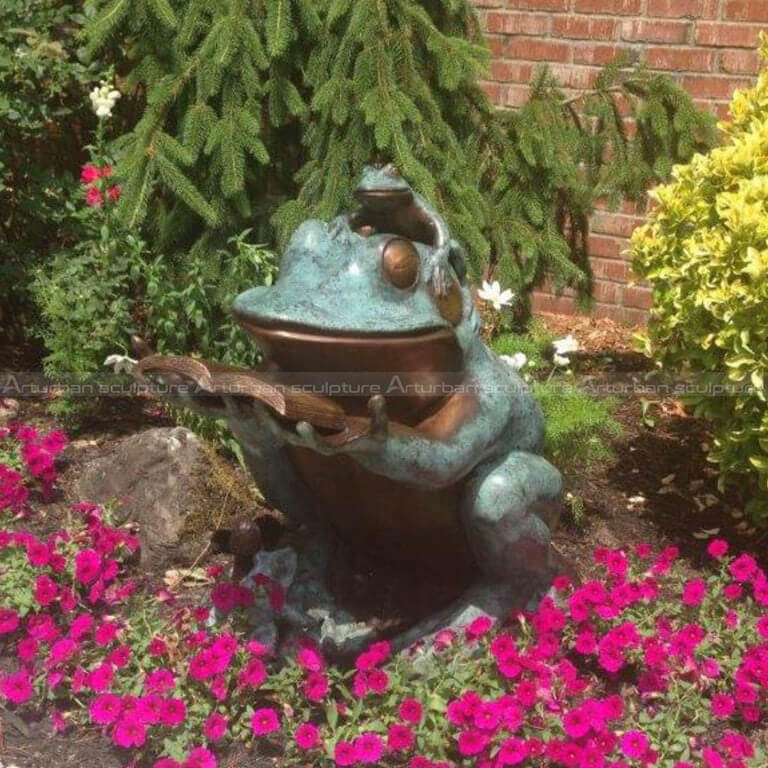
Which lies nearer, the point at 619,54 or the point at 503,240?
the point at 503,240

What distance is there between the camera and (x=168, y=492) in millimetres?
3492

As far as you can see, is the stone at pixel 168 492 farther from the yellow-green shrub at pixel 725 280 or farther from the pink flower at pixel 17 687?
the yellow-green shrub at pixel 725 280

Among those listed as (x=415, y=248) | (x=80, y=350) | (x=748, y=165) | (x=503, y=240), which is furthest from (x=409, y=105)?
(x=415, y=248)

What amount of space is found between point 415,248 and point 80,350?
2.40 meters

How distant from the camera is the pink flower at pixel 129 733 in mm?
2307

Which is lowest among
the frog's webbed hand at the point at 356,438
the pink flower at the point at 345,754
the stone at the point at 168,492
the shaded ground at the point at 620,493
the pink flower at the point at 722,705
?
the shaded ground at the point at 620,493

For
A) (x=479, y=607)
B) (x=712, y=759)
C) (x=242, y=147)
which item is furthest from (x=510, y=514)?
(x=242, y=147)

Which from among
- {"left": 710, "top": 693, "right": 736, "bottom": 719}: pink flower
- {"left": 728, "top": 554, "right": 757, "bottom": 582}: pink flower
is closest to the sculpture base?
{"left": 710, "top": 693, "right": 736, "bottom": 719}: pink flower

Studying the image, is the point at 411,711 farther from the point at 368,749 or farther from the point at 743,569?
the point at 743,569

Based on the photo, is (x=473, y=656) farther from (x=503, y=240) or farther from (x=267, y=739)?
(x=503, y=240)

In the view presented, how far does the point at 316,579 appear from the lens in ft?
9.14

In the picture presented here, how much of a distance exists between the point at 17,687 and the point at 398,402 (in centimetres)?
114

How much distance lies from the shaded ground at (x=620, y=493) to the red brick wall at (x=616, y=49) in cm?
91

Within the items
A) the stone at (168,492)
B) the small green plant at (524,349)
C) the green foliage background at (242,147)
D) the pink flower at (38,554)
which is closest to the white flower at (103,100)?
the green foliage background at (242,147)
